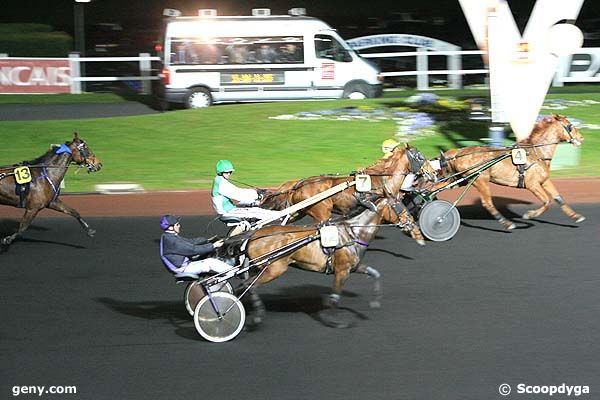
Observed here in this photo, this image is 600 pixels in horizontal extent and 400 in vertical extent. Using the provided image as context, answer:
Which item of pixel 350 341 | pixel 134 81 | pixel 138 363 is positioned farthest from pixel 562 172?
pixel 134 81

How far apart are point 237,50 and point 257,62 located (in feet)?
1.92

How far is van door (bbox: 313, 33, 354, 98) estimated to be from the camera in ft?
77.0

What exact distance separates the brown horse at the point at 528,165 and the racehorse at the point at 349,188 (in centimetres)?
174

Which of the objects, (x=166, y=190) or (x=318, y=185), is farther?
(x=166, y=190)

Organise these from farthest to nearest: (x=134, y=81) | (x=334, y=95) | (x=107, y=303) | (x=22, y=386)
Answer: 1. (x=134, y=81)
2. (x=334, y=95)
3. (x=107, y=303)
4. (x=22, y=386)

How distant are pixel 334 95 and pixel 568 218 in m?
10.7

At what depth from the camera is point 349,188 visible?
1120 centimetres

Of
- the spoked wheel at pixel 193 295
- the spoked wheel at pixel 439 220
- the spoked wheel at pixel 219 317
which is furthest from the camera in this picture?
the spoked wheel at pixel 439 220

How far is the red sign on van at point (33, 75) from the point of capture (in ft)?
84.0

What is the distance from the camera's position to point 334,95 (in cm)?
2380

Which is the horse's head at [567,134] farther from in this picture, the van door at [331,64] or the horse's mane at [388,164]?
the van door at [331,64]

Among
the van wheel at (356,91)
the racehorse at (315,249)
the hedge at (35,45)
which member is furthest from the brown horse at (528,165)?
the hedge at (35,45)

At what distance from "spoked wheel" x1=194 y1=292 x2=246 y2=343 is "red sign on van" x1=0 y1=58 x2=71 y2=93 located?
1892 centimetres

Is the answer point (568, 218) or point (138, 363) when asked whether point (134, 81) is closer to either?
point (568, 218)
